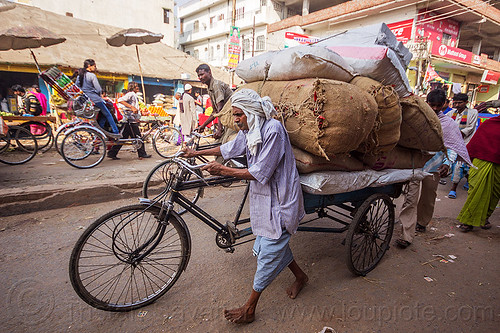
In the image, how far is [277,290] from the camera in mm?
2398

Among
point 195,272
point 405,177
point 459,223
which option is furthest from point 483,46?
point 195,272

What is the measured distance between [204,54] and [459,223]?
3549 cm

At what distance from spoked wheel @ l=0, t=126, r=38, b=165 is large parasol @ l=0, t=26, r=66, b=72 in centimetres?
147

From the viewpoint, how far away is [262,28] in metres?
25.6

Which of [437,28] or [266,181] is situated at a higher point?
[437,28]

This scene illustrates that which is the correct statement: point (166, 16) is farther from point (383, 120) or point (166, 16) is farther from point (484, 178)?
point (383, 120)

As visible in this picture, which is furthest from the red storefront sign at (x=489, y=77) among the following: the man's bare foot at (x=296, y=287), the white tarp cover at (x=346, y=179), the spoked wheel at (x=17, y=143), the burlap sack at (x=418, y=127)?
the spoked wheel at (x=17, y=143)

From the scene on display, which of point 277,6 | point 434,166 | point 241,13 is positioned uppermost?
point 241,13

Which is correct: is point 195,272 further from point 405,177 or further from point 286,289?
point 405,177

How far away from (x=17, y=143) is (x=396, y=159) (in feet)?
24.4

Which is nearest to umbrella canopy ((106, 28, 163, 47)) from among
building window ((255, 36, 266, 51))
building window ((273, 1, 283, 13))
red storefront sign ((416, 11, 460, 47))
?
red storefront sign ((416, 11, 460, 47))

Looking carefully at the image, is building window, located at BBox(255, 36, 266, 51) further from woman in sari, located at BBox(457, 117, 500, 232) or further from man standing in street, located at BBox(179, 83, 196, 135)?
woman in sari, located at BBox(457, 117, 500, 232)

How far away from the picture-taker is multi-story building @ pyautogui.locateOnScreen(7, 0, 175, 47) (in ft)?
77.0

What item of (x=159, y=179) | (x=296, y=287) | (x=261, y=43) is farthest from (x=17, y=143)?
(x=261, y=43)
